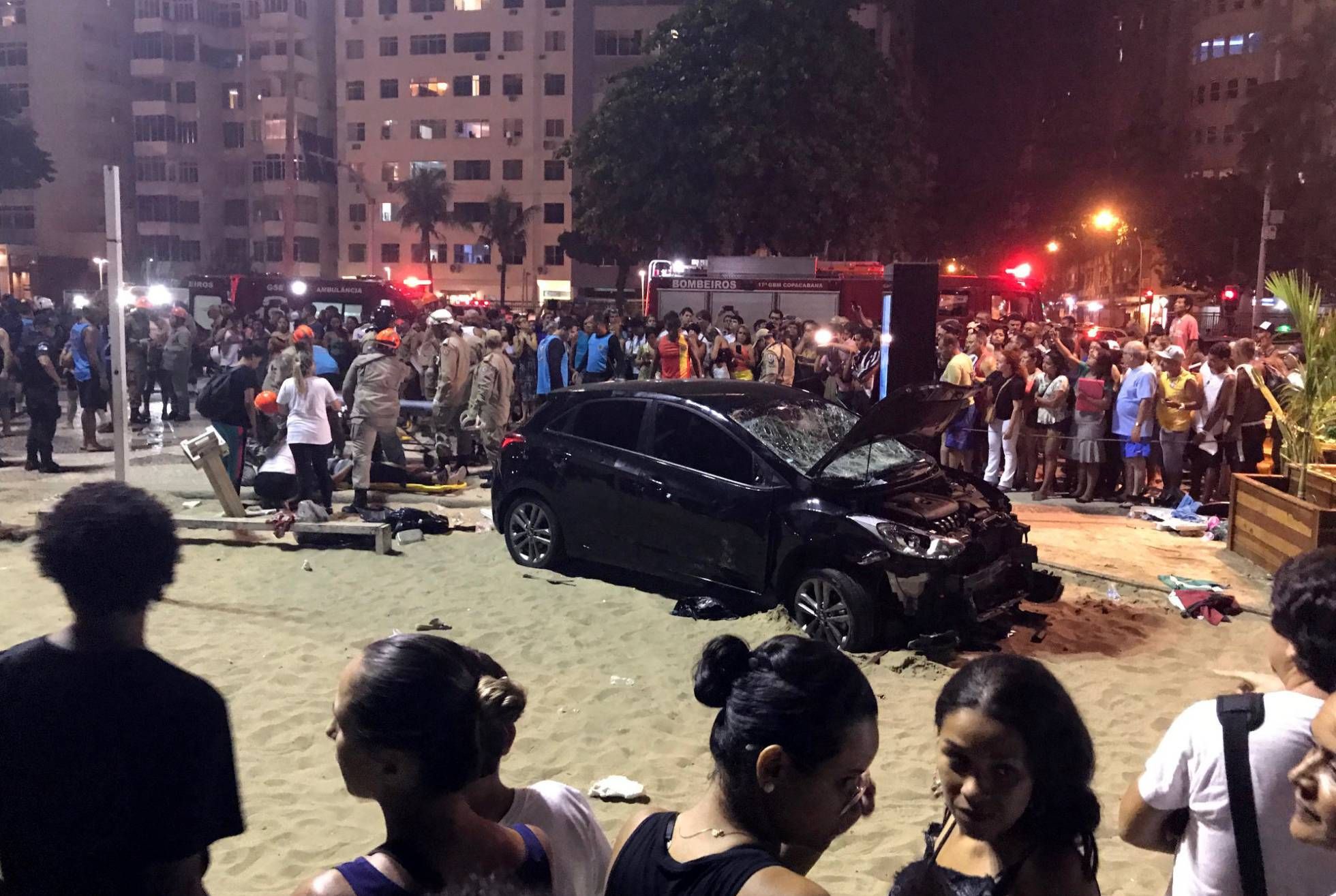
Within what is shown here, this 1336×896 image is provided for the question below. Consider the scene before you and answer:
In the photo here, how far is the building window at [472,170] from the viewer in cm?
7169

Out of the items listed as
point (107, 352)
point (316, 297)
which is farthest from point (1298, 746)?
point (316, 297)

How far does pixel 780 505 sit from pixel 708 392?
4.37 feet

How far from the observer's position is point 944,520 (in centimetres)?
707

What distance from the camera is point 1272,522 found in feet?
31.2

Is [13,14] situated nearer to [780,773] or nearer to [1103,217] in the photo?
[1103,217]

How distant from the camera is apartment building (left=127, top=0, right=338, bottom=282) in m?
71.4

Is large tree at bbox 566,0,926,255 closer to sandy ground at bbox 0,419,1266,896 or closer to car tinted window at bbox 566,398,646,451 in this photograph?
sandy ground at bbox 0,419,1266,896

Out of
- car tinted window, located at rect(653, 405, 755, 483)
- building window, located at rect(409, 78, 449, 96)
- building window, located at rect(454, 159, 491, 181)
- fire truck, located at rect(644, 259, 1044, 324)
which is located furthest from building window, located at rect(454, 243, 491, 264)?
car tinted window, located at rect(653, 405, 755, 483)

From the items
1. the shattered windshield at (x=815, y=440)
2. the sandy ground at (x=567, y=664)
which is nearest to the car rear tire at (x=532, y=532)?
the sandy ground at (x=567, y=664)

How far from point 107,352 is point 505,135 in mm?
58571

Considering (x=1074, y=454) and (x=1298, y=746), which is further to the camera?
(x=1074, y=454)

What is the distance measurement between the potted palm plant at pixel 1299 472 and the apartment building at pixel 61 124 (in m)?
68.0

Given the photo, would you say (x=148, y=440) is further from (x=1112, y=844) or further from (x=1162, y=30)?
(x=1162, y=30)

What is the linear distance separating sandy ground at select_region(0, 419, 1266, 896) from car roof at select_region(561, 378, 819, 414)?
5.03ft
